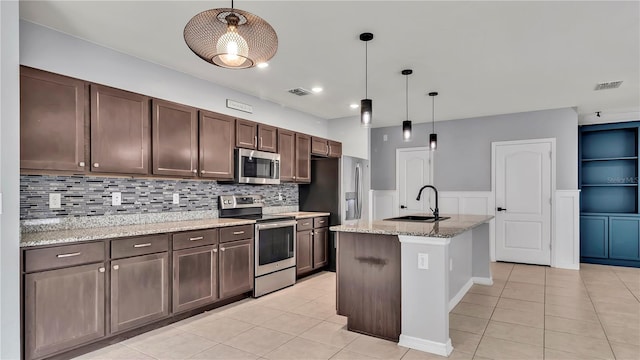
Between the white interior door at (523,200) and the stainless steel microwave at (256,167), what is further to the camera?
the white interior door at (523,200)

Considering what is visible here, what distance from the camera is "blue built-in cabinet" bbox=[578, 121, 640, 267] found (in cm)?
565

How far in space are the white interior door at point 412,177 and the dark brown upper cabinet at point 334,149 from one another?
167 centimetres

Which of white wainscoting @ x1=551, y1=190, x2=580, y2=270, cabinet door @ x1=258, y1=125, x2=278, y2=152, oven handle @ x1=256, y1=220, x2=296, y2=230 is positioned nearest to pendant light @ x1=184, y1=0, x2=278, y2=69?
oven handle @ x1=256, y1=220, x2=296, y2=230

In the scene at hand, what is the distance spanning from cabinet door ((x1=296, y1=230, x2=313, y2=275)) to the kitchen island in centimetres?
160

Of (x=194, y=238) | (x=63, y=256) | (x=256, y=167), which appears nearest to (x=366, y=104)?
(x=256, y=167)

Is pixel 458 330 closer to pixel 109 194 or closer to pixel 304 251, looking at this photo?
pixel 304 251

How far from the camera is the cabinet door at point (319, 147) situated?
5398mm

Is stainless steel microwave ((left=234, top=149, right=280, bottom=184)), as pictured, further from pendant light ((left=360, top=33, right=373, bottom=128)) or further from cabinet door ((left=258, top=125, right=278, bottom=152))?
pendant light ((left=360, top=33, right=373, bottom=128))

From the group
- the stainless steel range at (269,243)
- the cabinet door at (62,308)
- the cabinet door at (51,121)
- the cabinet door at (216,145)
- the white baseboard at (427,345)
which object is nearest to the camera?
the cabinet door at (62,308)

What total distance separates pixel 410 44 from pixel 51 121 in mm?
2946

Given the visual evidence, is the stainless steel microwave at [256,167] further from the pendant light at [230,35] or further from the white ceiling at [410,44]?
the pendant light at [230,35]

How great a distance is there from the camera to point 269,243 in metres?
4.19

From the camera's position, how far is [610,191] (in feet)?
19.8

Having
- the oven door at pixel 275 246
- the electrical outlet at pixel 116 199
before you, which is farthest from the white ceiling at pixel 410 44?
the oven door at pixel 275 246
